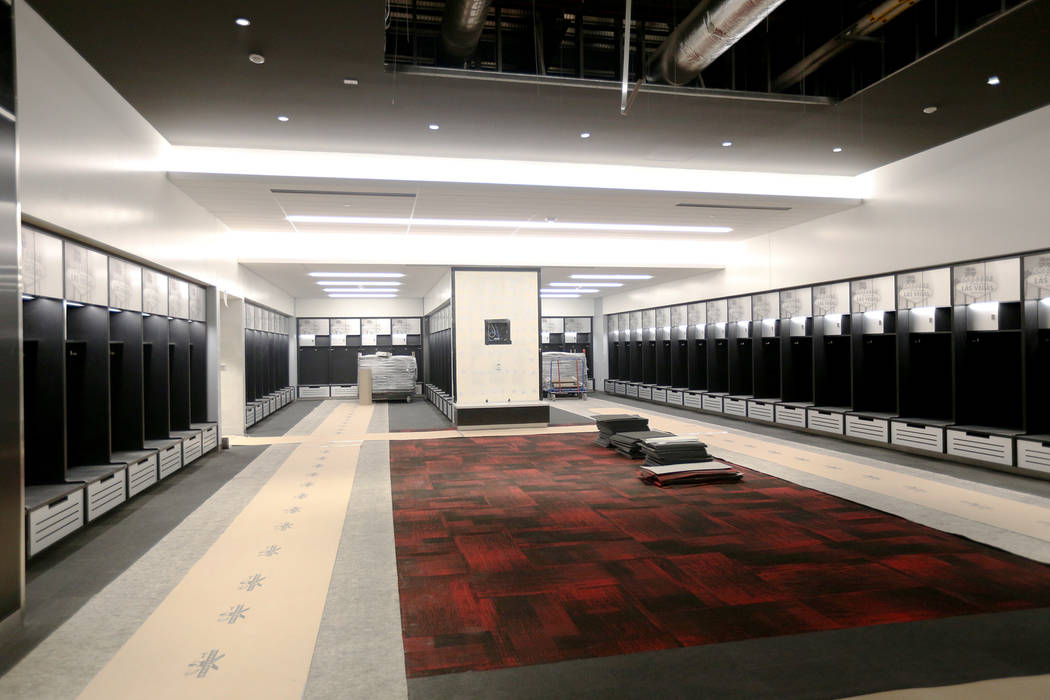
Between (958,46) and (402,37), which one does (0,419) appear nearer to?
(402,37)

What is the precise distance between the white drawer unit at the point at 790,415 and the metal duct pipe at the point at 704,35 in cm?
636

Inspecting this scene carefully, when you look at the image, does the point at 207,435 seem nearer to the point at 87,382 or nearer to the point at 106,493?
the point at 87,382

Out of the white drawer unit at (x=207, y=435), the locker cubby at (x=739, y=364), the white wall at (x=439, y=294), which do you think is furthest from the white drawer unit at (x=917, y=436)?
the white drawer unit at (x=207, y=435)

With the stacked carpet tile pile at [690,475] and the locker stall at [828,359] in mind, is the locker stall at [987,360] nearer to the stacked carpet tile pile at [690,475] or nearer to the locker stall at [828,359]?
the locker stall at [828,359]

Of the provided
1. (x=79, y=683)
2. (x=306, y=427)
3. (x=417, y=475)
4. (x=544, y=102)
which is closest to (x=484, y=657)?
(x=79, y=683)

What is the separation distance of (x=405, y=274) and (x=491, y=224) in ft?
12.9

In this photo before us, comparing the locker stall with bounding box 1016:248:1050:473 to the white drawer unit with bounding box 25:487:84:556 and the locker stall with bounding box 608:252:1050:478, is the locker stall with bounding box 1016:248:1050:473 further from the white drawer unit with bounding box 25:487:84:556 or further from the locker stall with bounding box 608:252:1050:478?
the white drawer unit with bounding box 25:487:84:556

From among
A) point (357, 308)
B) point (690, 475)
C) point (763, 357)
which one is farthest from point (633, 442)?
point (357, 308)

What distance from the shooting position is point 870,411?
28.9 feet

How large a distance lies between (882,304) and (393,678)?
320 inches

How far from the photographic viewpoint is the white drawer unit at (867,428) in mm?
8094

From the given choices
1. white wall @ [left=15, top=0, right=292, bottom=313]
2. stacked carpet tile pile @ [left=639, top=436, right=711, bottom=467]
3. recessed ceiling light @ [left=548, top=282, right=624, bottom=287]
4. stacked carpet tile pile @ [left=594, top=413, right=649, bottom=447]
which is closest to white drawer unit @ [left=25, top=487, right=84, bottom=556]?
white wall @ [left=15, top=0, right=292, bottom=313]

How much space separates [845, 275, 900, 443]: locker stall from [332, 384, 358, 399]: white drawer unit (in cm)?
1415

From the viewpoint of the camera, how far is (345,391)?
1900 cm
